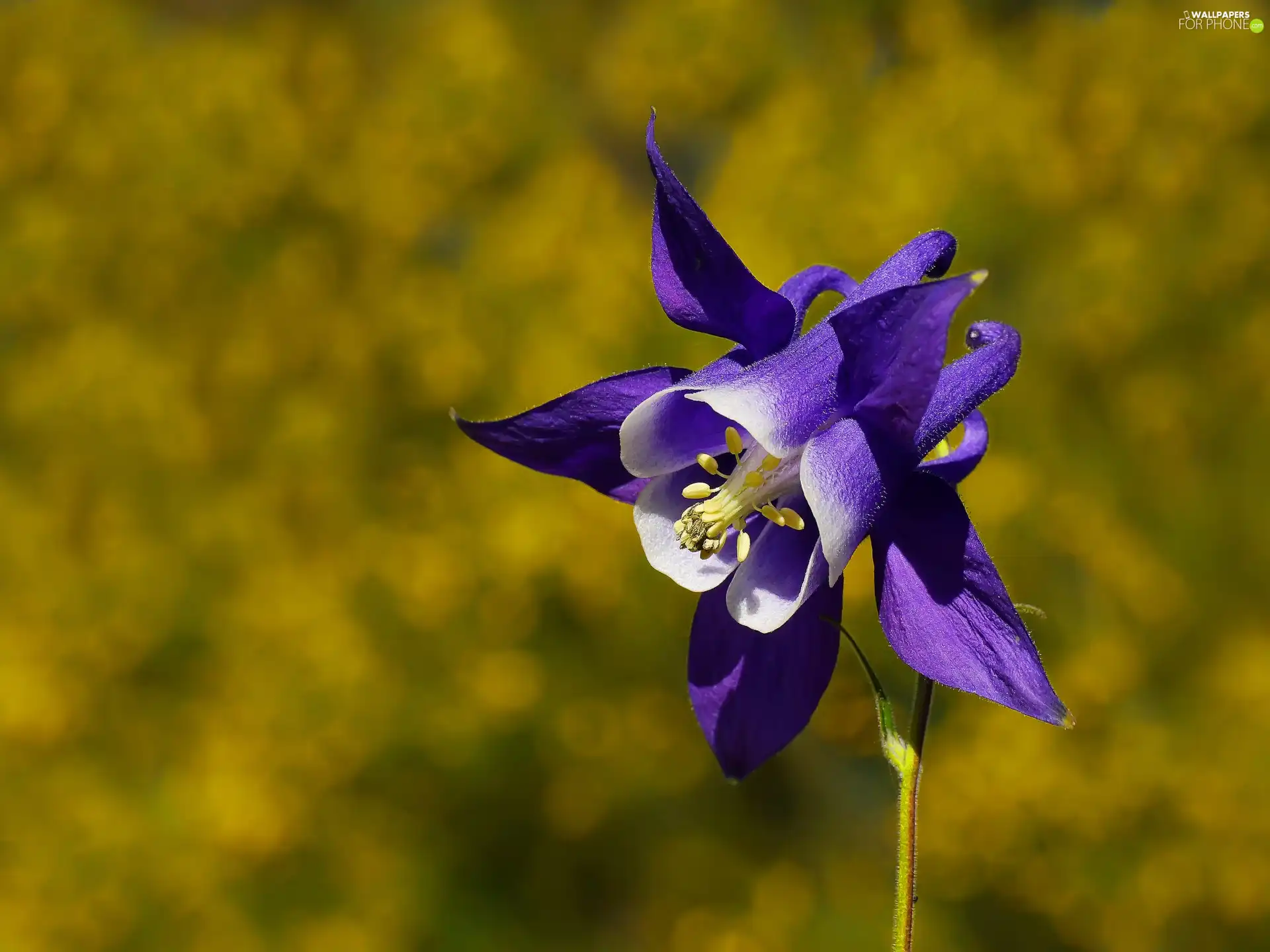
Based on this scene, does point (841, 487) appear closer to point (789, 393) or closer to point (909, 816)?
point (789, 393)

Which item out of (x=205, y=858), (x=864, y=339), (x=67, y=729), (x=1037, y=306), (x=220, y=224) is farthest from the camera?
(x=220, y=224)

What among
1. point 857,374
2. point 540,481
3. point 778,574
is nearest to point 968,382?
point 857,374

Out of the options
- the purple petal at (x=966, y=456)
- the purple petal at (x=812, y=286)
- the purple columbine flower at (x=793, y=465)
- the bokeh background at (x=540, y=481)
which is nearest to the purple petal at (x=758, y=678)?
the purple columbine flower at (x=793, y=465)

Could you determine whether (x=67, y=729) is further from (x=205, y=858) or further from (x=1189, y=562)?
(x=1189, y=562)

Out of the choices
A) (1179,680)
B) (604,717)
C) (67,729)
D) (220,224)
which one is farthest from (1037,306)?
(67,729)

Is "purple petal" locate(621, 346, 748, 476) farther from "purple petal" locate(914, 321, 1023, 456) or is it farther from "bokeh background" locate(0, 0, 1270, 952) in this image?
"bokeh background" locate(0, 0, 1270, 952)

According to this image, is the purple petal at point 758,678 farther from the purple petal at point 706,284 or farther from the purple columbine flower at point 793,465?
the purple petal at point 706,284
